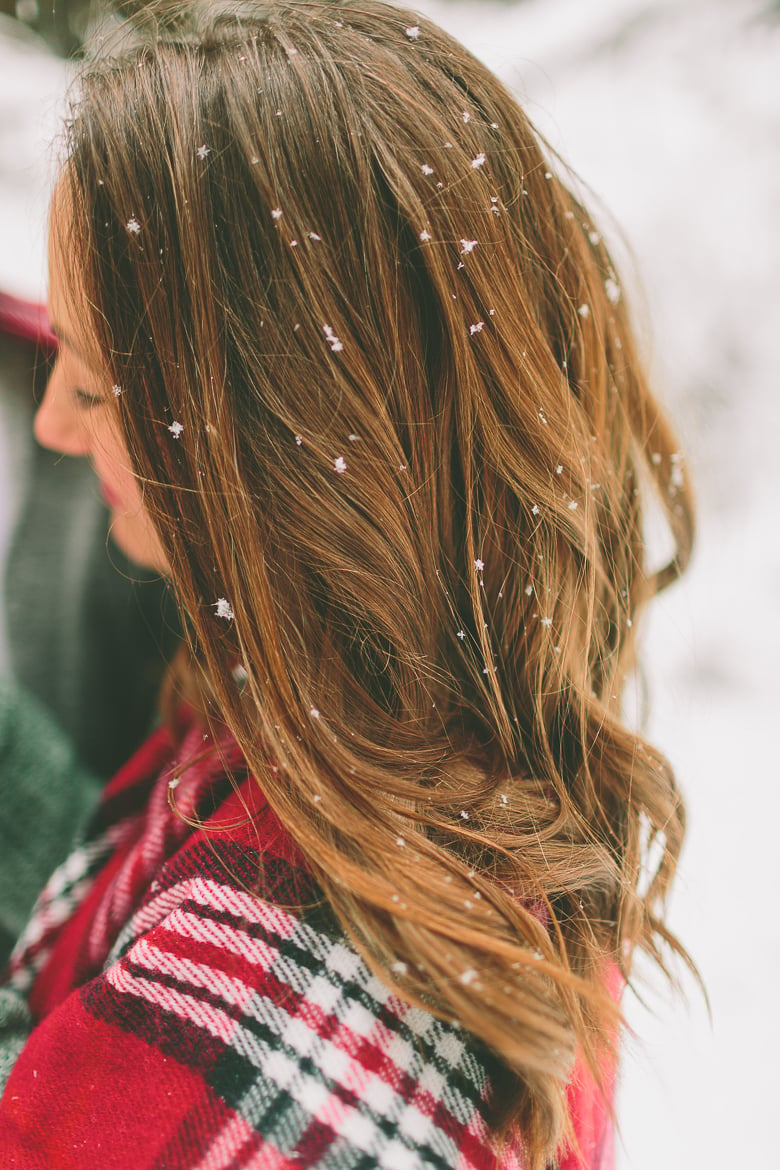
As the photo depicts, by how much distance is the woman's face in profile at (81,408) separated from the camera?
0.51 meters

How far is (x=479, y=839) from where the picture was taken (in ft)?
1.59

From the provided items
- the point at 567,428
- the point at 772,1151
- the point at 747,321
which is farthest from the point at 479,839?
the point at 747,321

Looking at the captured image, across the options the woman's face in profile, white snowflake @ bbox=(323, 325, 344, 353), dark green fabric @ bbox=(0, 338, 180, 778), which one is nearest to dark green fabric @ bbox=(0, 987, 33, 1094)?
dark green fabric @ bbox=(0, 338, 180, 778)

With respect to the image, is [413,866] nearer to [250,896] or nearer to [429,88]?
[250,896]

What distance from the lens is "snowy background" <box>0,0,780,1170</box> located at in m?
0.80

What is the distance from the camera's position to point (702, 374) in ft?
2.98

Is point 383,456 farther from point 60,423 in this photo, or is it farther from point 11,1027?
point 11,1027

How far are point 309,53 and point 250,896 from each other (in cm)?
58

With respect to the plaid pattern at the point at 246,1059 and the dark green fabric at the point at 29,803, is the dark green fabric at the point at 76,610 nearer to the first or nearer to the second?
the dark green fabric at the point at 29,803

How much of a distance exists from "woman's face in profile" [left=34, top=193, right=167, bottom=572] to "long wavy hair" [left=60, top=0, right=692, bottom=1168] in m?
0.02

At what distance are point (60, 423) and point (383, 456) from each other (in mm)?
312

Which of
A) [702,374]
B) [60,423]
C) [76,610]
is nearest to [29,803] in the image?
[76,610]

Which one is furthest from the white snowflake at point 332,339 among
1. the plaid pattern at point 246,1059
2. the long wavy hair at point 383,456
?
the plaid pattern at point 246,1059

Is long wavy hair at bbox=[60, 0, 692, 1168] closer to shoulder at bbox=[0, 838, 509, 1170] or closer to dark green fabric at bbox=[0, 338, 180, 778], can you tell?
shoulder at bbox=[0, 838, 509, 1170]
